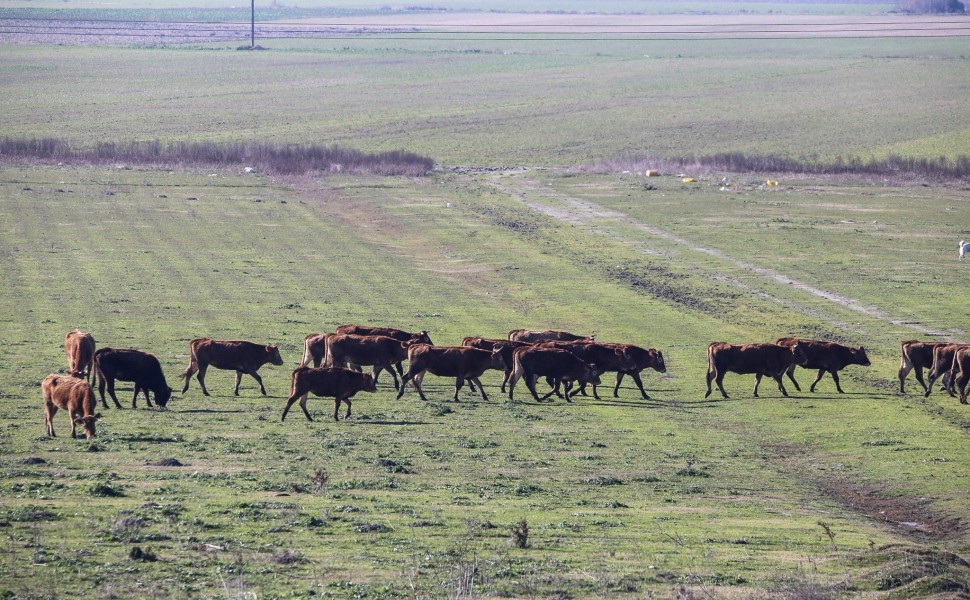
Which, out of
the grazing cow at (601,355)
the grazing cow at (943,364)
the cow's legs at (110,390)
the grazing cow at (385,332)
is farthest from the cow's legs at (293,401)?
the grazing cow at (943,364)

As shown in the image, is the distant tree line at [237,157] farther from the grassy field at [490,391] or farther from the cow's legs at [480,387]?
the cow's legs at [480,387]

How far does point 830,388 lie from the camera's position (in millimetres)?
28062

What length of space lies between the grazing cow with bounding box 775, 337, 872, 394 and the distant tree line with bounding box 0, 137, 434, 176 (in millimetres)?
41639

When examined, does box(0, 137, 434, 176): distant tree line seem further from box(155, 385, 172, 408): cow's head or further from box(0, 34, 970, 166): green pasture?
box(155, 385, 172, 408): cow's head

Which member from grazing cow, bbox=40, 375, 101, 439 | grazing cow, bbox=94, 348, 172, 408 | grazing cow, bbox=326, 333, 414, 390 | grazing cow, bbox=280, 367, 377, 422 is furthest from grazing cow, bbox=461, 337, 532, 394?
grazing cow, bbox=40, 375, 101, 439

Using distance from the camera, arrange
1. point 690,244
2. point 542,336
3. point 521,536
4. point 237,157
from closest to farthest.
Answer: point 521,536, point 542,336, point 690,244, point 237,157

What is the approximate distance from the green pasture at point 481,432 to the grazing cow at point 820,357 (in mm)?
842

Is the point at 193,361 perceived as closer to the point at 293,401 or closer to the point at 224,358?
the point at 224,358

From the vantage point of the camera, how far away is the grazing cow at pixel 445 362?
2594cm

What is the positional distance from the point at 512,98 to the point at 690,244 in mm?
72106

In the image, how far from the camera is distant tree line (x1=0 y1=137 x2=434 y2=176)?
67.9 m

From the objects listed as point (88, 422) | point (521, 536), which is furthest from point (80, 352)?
point (521, 536)

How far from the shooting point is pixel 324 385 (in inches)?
921

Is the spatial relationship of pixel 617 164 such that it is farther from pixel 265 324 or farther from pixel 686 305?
pixel 265 324
